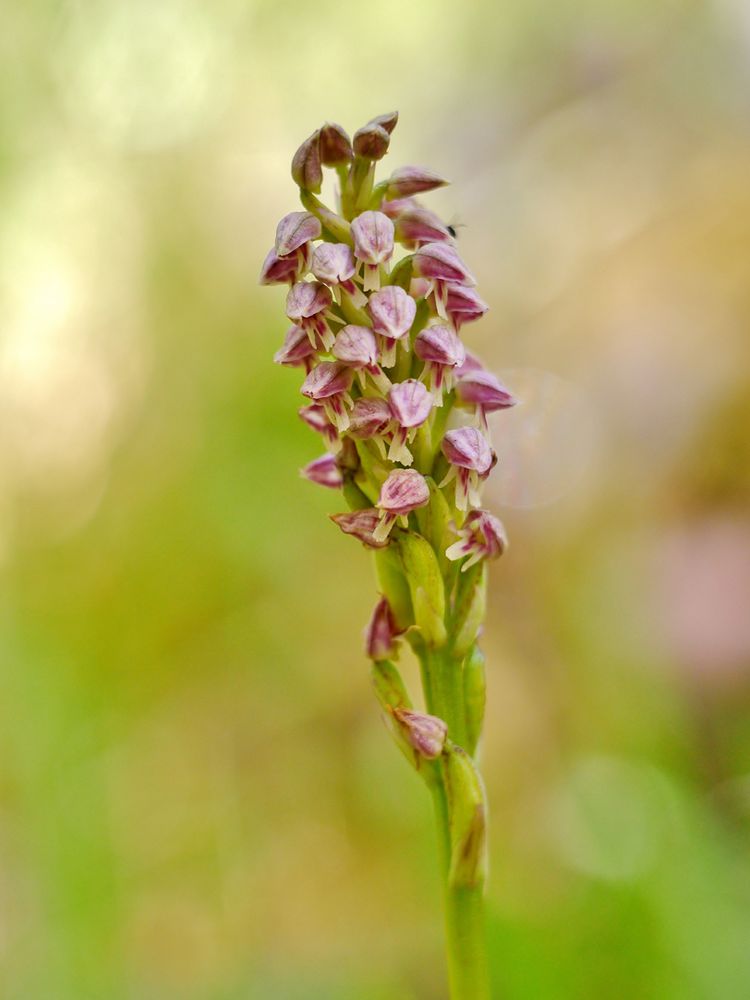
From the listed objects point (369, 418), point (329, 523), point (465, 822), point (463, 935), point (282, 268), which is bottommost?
point (463, 935)

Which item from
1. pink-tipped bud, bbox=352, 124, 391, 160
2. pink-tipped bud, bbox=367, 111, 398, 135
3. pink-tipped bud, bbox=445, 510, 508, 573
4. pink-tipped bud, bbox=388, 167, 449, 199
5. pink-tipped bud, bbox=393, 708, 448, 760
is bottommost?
pink-tipped bud, bbox=393, 708, 448, 760

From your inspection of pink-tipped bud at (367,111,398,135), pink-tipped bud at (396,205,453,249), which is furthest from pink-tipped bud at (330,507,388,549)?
pink-tipped bud at (367,111,398,135)

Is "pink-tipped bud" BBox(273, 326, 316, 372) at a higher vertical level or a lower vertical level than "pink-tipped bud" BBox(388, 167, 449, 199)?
lower

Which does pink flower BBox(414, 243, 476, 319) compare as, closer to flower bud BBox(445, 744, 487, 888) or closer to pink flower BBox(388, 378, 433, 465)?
pink flower BBox(388, 378, 433, 465)

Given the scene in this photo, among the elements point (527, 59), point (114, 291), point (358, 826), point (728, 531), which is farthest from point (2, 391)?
point (527, 59)

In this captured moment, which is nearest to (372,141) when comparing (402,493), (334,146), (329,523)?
(334,146)

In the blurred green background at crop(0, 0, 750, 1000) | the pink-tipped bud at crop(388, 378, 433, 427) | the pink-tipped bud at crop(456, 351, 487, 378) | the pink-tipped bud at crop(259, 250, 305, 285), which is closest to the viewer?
the pink-tipped bud at crop(388, 378, 433, 427)

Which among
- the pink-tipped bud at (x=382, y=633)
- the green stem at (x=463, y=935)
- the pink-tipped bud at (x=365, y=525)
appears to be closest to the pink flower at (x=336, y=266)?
the pink-tipped bud at (x=365, y=525)

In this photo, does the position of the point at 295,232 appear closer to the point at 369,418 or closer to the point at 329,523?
the point at 369,418
